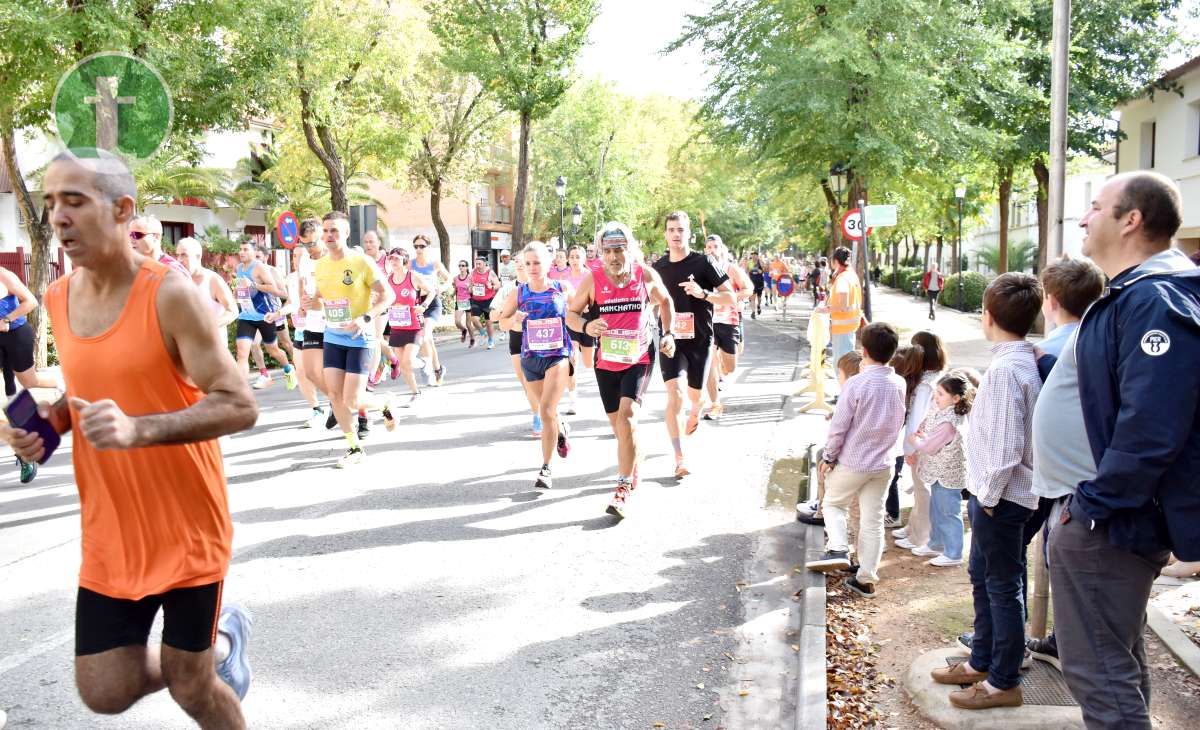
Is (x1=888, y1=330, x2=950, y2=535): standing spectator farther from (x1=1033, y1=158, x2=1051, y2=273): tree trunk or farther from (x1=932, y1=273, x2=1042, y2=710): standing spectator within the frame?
(x1=1033, y1=158, x2=1051, y2=273): tree trunk

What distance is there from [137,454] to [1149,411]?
270cm

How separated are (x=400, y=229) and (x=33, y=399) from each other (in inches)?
2367

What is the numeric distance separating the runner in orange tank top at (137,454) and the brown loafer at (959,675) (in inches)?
110

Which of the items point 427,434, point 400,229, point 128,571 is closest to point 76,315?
point 128,571

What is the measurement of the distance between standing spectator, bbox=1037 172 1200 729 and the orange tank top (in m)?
2.47

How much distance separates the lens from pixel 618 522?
22.1 ft

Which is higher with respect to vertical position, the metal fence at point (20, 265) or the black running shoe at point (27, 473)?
the metal fence at point (20, 265)

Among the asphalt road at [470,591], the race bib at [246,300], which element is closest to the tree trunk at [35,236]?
the race bib at [246,300]

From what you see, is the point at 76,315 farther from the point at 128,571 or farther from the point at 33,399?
the point at 128,571

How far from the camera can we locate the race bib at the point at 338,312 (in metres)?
8.23

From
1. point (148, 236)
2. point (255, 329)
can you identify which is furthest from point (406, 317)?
point (148, 236)

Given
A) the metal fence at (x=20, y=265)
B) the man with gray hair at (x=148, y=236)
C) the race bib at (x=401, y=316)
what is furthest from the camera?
the metal fence at (x=20, y=265)

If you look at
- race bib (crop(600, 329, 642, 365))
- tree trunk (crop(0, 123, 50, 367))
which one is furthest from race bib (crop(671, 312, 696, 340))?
tree trunk (crop(0, 123, 50, 367))

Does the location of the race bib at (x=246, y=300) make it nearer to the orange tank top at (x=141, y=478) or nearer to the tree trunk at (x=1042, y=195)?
the orange tank top at (x=141, y=478)
